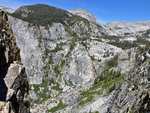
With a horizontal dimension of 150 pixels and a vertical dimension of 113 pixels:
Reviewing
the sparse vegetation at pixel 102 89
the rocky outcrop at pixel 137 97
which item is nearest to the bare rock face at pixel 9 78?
the rocky outcrop at pixel 137 97

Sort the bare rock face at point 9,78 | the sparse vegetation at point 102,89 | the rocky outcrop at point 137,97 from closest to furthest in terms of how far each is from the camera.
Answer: the bare rock face at point 9,78
the rocky outcrop at point 137,97
the sparse vegetation at point 102,89

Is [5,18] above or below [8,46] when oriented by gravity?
above

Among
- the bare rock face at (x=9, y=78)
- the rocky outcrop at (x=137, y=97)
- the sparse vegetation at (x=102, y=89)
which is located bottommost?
the sparse vegetation at (x=102, y=89)

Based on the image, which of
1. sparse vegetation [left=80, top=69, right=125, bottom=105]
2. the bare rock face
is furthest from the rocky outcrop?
sparse vegetation [left=80, top=69, right=125, bottom=105]

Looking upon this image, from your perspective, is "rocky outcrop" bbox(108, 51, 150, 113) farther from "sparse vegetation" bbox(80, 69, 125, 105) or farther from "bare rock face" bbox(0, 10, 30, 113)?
"sparse vegetation" bbox(80, 69, 125, 105)

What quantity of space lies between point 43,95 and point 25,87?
15967 cm

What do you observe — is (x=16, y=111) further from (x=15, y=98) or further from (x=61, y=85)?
(x=61, y=85)

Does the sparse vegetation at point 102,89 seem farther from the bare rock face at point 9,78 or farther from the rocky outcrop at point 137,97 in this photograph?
the bare rock face at point 9,78

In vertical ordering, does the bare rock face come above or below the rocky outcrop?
above

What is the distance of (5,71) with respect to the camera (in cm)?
2448

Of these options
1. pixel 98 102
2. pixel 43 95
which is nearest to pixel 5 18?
pixel 98 102

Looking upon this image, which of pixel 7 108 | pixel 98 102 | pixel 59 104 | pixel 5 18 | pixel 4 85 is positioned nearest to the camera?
pixel 7 108

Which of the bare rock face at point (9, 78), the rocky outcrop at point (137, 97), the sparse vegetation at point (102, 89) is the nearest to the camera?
the bare rock face at point (9, 78)

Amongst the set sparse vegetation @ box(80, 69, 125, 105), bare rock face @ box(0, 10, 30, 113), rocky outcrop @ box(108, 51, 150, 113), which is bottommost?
sparse vegetation @ box(80, 69, 125, 105)
